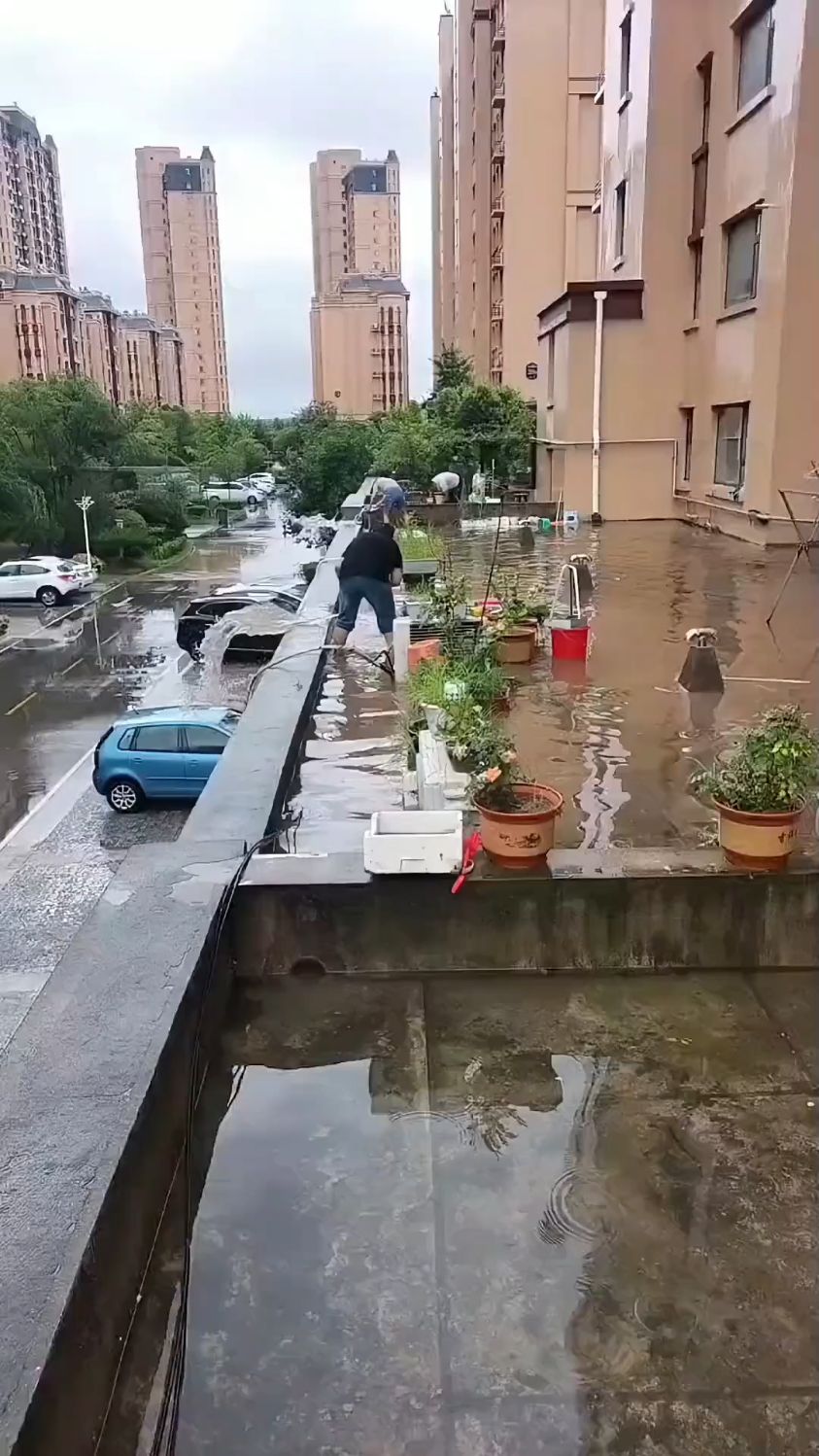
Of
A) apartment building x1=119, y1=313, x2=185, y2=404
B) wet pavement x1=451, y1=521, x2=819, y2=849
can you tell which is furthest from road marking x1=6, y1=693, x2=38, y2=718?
apartment building x1=119, y1=313, x2=185, y2=404

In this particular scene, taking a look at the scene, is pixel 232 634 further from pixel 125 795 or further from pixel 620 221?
pixel 620 221

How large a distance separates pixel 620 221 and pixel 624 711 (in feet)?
60.8

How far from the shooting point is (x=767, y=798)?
4266 mm

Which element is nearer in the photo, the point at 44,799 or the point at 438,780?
the point at 438,780

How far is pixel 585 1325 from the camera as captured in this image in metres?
2.53

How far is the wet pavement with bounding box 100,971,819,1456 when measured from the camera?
2316mm

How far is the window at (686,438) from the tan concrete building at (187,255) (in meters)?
103

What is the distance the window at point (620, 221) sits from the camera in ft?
71.5

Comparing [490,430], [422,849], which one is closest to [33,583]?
[490,430]

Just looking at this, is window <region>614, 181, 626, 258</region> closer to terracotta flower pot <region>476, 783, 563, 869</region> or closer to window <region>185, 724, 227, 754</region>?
window <region>185, 724, 227, 754</region>

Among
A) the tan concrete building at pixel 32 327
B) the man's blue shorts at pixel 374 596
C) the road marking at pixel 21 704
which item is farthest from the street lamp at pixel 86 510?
the man's blue shorts at pixel 374 596

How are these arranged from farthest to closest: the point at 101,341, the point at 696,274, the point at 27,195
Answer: the point at 27,195 < the point at 101,341 < the point at 696,274

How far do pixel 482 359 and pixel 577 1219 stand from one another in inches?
1930

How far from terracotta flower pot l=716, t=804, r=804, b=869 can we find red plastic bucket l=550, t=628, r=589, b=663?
4372mm
